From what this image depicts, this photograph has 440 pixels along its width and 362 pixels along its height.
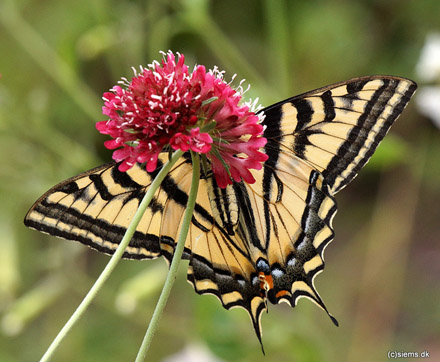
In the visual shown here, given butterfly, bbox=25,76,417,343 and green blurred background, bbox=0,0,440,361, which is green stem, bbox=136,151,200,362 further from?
green blurred background, bbox=0,0,440,361

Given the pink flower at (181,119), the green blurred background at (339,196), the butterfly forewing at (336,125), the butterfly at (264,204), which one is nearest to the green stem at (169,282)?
the pink flower at (181,119)

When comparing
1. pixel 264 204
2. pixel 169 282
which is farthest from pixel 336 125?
pixel 169 282

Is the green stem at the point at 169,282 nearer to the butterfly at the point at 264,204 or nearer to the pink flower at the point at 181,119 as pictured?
the pink flower at the point at 181,119

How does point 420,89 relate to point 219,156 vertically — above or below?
above

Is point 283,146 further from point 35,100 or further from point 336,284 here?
point 336,284

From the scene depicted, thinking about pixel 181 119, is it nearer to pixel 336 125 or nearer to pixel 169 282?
pixel 169 282

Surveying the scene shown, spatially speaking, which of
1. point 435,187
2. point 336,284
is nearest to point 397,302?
point 336,284
